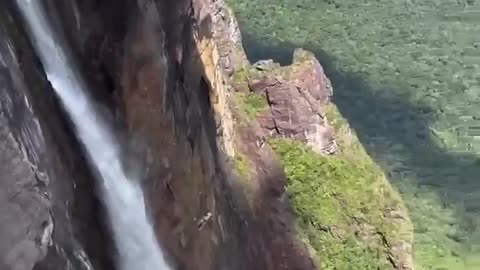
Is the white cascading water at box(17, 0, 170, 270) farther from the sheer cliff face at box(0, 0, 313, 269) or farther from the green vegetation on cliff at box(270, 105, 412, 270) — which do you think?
the green vegetation on cliff at box(270, 105, 412, 270)

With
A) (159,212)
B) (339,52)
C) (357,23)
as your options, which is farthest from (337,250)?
(357,23)

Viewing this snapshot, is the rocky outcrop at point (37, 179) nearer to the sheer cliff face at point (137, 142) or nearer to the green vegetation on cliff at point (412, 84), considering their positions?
the sheer cliff face at point (137, 142)

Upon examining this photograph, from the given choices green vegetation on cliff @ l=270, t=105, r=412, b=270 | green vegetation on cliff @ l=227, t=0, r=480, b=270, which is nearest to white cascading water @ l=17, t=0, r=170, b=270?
green vegetation on cliff @ l=270, t=105, r=412, b=270

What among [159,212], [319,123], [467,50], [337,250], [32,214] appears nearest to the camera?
[32,214]

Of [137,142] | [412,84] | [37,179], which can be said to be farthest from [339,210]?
[37,179]

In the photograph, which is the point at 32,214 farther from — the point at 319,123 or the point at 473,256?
the point at 473,256

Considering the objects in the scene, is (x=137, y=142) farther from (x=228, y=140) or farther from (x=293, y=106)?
(x=293, y=106)
